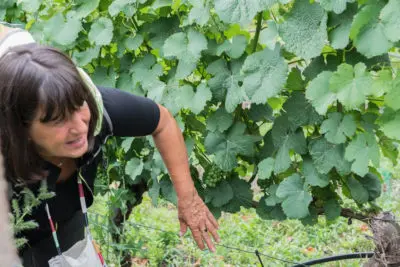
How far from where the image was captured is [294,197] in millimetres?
2084

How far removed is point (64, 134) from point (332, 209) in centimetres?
104

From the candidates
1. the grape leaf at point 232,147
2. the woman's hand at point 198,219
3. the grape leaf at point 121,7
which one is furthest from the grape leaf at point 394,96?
the grape leaf at point 121,7

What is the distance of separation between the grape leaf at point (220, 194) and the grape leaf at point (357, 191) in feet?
1.44

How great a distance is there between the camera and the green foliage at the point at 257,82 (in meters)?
1.78

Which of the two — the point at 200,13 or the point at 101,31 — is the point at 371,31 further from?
the point at 101,31

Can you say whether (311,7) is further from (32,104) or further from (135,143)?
(135,143)

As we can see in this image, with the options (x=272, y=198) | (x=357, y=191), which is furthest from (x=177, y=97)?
(x=357, y=191)

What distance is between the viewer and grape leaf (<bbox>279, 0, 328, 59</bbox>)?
1.79 metres

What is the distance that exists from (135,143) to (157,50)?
38 centimetres

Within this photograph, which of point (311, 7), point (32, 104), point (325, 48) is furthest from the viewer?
point (325, 48)

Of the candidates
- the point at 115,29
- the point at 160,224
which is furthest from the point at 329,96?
the point at 160,224

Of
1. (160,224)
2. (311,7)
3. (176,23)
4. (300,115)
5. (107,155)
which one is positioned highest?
(311,7)

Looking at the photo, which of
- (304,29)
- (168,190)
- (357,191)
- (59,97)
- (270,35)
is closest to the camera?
(59,97)

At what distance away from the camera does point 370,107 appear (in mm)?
1993
